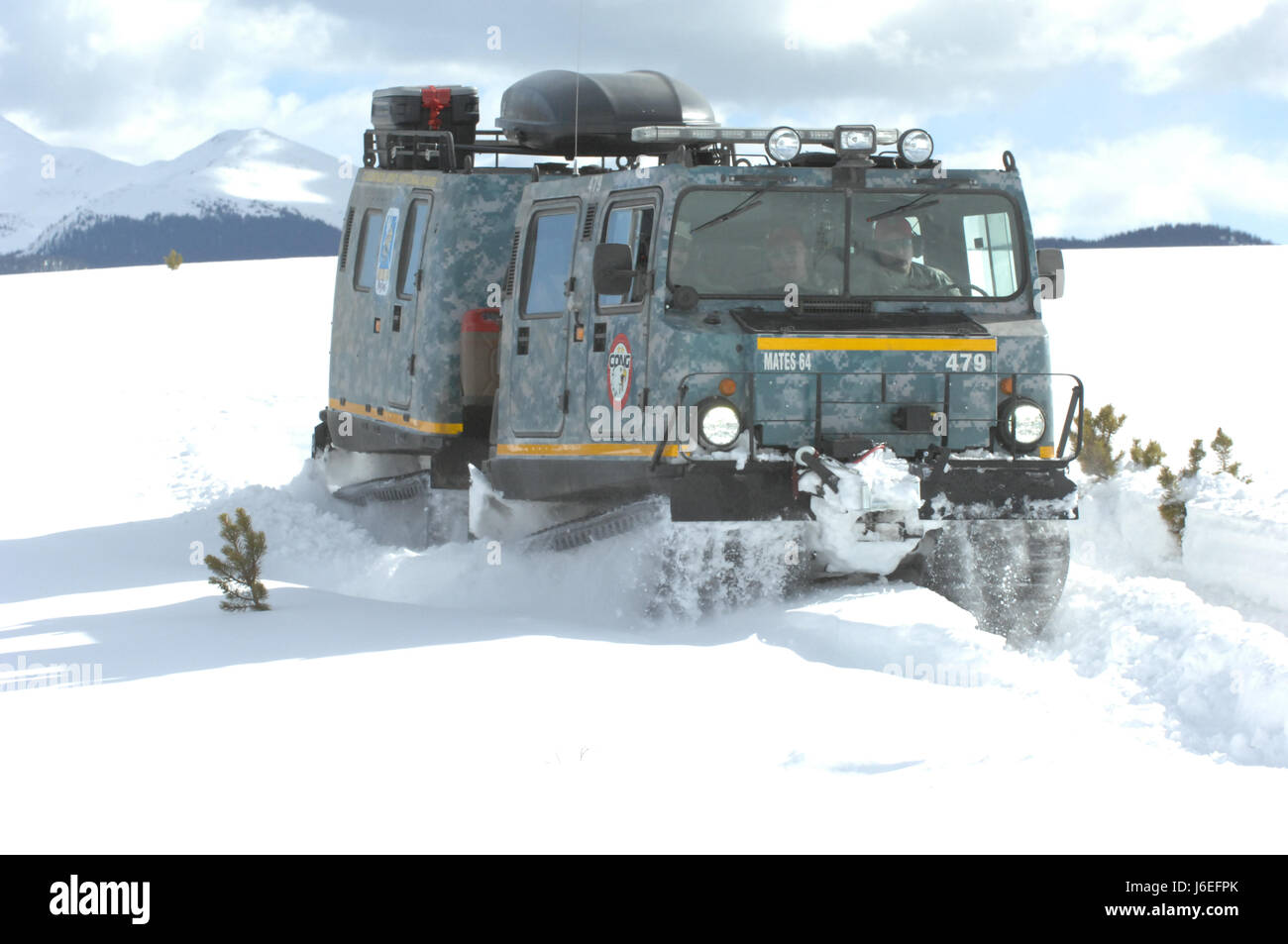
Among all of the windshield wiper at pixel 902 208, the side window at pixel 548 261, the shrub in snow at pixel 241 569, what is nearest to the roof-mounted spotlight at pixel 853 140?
the windshield wiper at pixel 902 208

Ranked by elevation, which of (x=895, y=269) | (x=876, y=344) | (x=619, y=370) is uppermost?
(x=895, y=269)

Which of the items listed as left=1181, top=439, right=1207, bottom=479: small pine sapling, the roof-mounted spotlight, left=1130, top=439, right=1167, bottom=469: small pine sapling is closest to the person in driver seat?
the roof-mounted spotlight

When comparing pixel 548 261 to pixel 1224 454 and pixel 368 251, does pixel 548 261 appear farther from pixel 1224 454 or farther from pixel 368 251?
pixel 1224 454

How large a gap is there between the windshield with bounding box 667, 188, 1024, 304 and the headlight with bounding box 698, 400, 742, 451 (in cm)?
76

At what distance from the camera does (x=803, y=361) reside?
8641mm

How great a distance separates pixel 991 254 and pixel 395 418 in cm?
A: 473

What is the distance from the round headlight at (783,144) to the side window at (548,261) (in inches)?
55.5

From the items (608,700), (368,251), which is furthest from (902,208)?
(368,251)

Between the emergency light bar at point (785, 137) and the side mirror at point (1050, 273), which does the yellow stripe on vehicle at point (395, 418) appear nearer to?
the emergency light bar at point (785, 137)

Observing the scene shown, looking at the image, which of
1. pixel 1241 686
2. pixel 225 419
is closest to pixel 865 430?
pixel 1241 686

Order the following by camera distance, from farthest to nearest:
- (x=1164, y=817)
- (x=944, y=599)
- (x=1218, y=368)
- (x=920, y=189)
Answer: (x=1218, y=368) → (x=920, y=189) → (x=944, y=599) → (x=1164, y=817)
